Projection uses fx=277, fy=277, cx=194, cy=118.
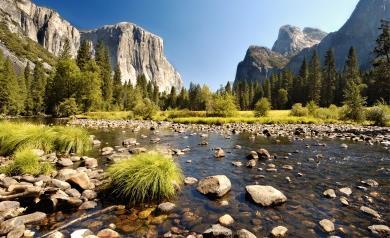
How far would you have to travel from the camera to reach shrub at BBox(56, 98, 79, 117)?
55509mm

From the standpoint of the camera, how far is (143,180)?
813 centimetres

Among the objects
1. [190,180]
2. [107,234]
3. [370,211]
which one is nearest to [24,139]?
[190,180]

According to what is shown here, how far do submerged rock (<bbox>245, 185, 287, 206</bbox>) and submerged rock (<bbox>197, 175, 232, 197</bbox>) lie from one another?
80 cm

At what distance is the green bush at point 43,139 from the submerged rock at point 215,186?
9.02 m

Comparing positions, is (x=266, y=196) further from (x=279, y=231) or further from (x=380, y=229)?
(x=380, y=229)

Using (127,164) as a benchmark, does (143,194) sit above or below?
below

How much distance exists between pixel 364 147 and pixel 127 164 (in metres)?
16.9

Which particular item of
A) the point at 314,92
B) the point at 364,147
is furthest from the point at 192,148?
the point at 314,92

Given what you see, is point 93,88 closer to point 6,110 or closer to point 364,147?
point 6,110

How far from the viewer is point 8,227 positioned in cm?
604

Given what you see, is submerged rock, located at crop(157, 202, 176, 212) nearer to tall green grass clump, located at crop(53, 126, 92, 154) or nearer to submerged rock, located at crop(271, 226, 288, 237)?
submerged rock, located at crop(271, 226, 288, 237)

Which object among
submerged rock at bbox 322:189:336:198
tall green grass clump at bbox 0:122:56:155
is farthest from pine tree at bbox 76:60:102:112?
submerged rock at bbox 322:189:336:198

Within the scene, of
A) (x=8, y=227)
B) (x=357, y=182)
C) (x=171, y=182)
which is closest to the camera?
(x=8, y=227)

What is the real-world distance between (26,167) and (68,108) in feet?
165
